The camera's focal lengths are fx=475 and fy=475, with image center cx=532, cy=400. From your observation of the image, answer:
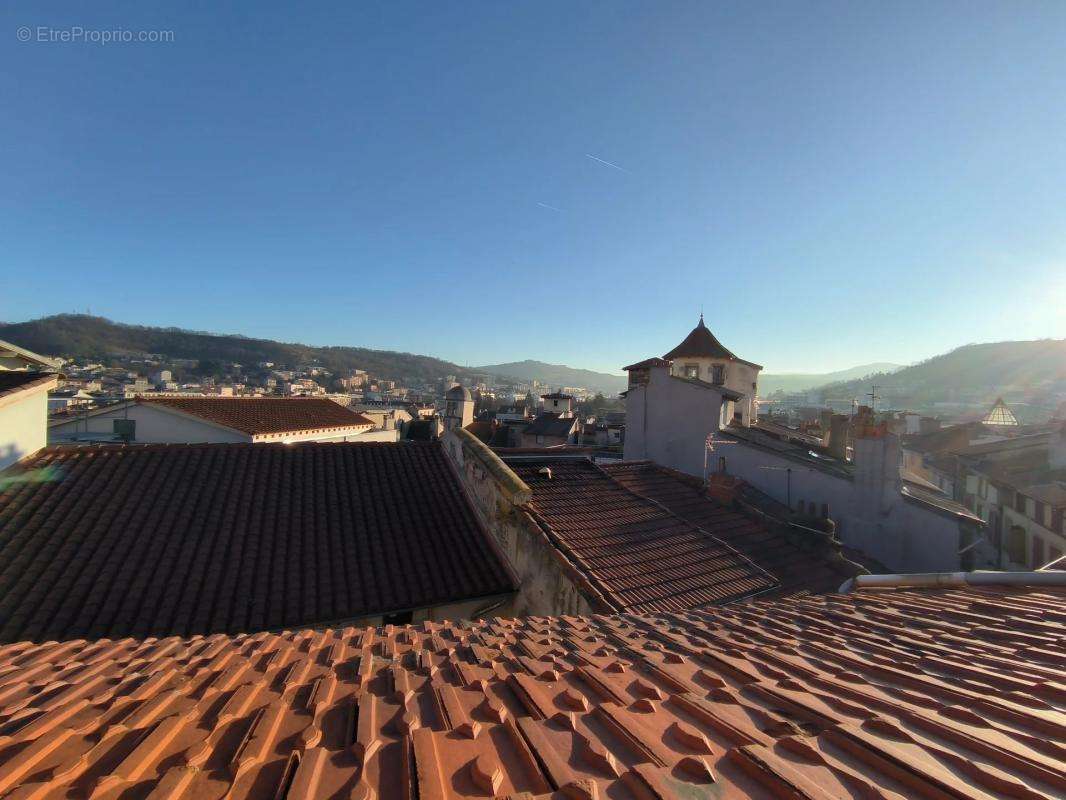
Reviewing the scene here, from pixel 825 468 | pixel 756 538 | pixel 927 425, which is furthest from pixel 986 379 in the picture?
pixel 756 538

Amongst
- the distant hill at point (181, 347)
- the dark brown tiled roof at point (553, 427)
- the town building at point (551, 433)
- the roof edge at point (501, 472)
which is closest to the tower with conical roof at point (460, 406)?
the roof edge at point (501, 472)

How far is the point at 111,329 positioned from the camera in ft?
355

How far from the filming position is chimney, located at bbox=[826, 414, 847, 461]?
1426 cm

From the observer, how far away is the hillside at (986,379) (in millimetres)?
69188

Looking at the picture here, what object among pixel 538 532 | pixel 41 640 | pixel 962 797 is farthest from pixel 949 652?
pixel 41 640

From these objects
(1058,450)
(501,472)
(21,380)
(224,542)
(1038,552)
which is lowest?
(1038,552)

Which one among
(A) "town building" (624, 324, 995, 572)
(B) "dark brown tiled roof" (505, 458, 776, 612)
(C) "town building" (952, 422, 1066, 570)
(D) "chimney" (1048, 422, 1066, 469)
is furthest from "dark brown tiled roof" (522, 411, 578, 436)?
(B) "dark brown tiled roof" (505, 458, 776, 612)

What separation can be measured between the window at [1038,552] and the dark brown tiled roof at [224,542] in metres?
17.7

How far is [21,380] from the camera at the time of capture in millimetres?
9570

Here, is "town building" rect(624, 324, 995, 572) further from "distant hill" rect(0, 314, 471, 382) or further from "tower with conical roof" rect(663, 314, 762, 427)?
"distant hill" rect(0, 314, 471, 382)

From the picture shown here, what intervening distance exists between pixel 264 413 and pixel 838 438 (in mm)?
22579

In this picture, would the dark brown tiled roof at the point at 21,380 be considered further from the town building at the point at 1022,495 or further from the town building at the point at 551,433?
the town building at the point at 551,433

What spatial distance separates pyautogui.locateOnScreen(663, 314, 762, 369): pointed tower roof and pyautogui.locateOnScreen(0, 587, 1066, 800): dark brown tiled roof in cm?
2626

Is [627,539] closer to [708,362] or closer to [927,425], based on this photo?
[708,362]
